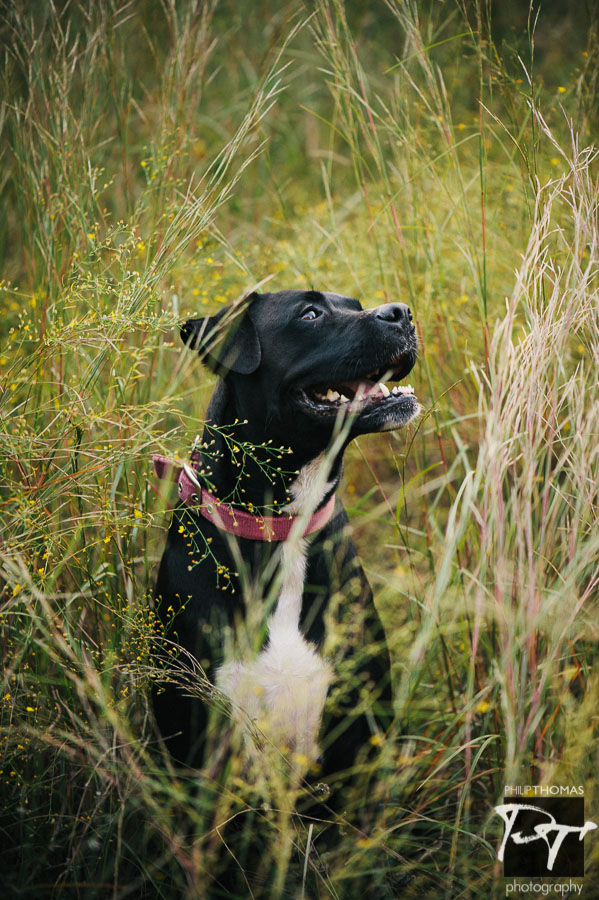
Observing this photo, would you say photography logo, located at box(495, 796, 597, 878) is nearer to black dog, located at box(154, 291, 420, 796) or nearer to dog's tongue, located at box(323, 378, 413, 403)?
black dog, located at box(154, 291, 420, 796)

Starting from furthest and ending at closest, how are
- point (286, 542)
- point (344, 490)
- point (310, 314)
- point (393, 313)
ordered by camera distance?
point (344, 490) < point (310, 314) < point (393, 313) < point (286, 542)

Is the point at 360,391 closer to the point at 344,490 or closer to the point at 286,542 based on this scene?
the point at 286,542

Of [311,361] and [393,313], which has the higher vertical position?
[393,313]

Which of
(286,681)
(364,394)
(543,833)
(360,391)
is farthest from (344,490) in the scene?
(543,833)

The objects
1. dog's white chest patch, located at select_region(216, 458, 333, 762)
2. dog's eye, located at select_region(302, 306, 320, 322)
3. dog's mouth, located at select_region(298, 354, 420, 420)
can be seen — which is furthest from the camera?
dog's eye, located at select_region(302, 306, 320, 322)

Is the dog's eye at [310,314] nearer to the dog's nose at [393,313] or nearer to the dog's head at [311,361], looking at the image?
the dog's head at [311,361]

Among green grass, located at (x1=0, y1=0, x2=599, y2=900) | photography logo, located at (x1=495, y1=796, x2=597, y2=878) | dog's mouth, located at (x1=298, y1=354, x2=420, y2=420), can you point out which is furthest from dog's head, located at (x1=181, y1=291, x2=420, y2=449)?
photography logo, located at (x1=495, y1=796, x2=597, y2=878)

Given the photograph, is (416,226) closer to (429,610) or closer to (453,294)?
(453,294)

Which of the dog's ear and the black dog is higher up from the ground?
the dog's ear

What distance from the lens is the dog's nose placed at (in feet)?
7.55

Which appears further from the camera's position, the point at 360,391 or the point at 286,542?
the point at 360,391

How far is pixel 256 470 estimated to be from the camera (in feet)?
7.70

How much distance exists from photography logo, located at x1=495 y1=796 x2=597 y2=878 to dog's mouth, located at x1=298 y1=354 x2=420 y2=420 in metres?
1.11

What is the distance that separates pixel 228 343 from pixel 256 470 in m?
0.43
